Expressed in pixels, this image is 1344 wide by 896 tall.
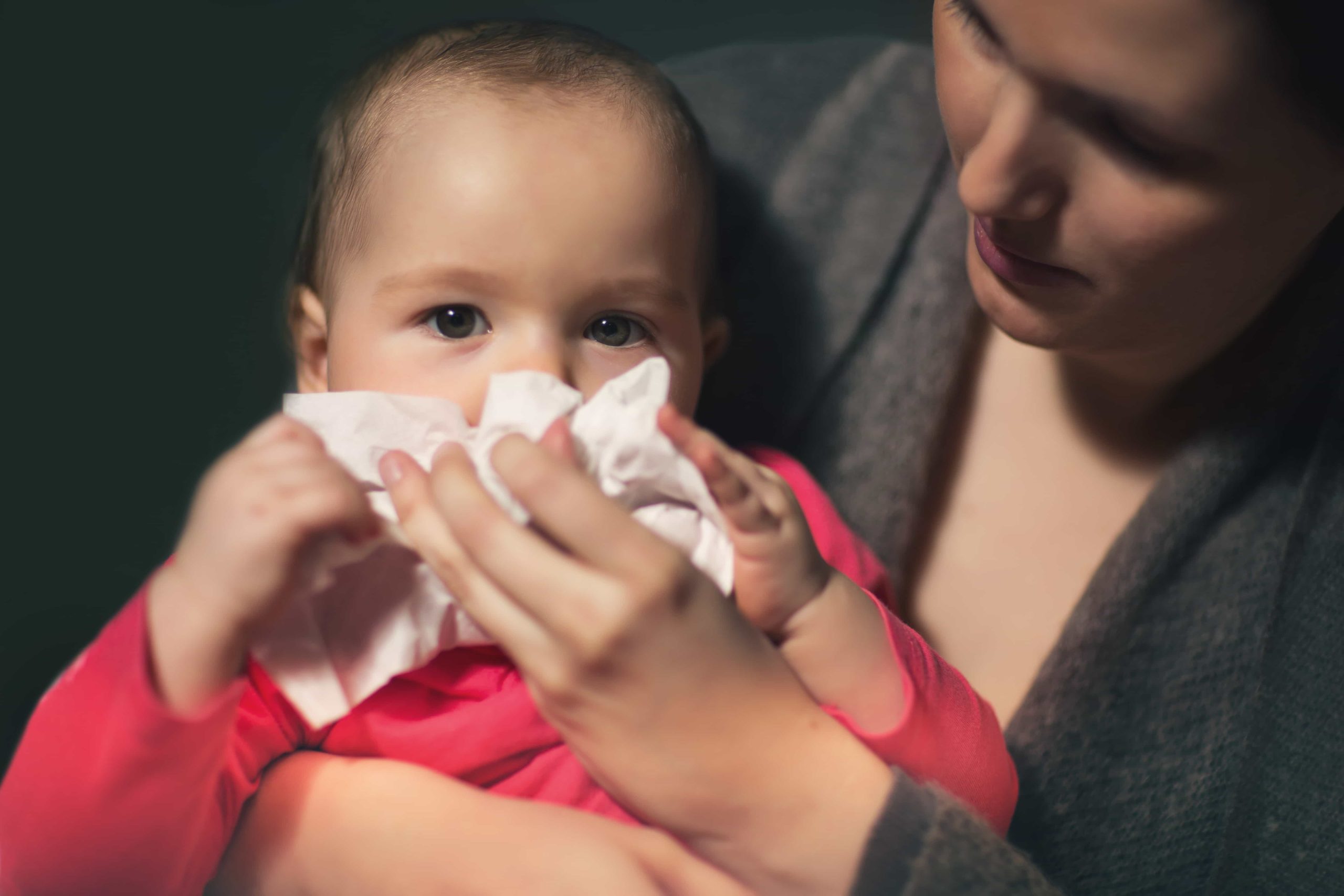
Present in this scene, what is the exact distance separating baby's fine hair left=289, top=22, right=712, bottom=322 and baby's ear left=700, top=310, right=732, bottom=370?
0.11 meters

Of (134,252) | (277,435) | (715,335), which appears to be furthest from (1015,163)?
(134,252)

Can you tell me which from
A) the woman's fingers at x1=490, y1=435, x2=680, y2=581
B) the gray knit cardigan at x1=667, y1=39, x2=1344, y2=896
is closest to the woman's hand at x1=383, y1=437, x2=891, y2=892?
the woman's fingers at x1=490, y1=435, x2=680, y2=581

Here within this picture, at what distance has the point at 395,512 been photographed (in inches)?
26.0

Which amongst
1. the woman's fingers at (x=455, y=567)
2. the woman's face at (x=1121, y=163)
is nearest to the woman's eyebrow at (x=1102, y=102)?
the woman's face at (x=1121, y=163)

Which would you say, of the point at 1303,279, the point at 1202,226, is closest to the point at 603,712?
the point at 1202,226

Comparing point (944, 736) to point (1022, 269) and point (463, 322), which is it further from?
point (463, 322)

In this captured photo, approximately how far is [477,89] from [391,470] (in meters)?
0.35

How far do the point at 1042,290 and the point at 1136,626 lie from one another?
1.16 feet

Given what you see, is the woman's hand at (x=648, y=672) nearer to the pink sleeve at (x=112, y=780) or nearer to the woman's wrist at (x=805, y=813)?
the woman's wrist at (x=805, y=813)

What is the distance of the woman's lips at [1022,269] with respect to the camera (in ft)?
2.45

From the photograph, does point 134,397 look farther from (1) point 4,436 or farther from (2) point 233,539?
(2) point 233,539

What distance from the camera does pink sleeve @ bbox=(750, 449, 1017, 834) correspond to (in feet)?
2.30

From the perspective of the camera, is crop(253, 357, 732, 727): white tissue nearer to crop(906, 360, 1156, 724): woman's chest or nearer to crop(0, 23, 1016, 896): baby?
crop(0, 23, 1016, 896): baby

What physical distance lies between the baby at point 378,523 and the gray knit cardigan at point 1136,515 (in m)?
0.13
